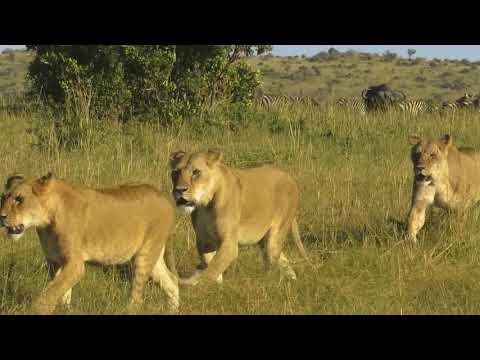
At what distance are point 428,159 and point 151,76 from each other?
23.1ft

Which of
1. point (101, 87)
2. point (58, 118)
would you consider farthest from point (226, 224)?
point (101, 87)

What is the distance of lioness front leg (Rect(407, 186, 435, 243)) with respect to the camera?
721 centimetres

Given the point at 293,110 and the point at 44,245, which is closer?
the point at 44,245

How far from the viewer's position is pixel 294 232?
6.93 m

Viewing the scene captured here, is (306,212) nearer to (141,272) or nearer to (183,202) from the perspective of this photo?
(183,202)

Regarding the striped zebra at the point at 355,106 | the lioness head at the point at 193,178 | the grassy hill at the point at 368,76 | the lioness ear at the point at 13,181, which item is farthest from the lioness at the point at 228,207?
the grassy hill at the point at 368,76

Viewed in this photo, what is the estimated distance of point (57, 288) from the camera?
16.2 feet

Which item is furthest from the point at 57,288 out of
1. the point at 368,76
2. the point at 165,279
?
the point at 368,76

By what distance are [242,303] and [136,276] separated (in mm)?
666

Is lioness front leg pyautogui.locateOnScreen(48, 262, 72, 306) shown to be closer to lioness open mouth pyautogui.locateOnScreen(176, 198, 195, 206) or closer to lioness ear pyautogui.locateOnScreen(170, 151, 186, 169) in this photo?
lioness open mouth pyautogui.locateOnScreen(176, 198, 195, 206)

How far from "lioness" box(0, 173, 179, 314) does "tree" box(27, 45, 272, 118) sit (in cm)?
745

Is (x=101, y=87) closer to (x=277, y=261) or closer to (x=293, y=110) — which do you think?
(x=293, y=110)

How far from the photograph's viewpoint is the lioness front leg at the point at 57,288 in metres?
4.89

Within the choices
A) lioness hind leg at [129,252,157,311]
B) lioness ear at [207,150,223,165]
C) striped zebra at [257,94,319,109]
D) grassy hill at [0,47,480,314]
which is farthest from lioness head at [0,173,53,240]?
striped zebra at [257,94,319,109]
